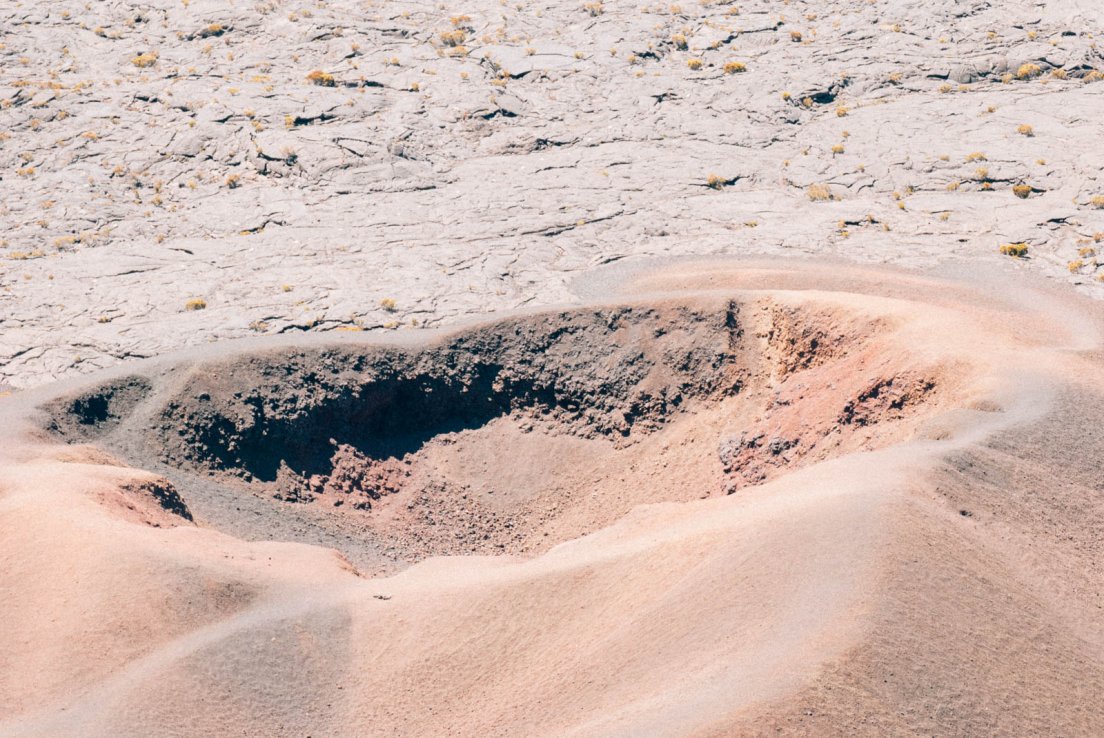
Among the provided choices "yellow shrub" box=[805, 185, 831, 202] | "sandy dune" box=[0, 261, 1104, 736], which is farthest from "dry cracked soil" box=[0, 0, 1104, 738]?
"yellow shrub" box=[805, 185, 831, 202]

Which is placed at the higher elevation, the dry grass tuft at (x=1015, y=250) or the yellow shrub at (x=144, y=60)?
the yellow shrub at (x=144, y=60)

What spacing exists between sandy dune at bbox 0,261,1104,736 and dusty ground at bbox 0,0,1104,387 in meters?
7.10

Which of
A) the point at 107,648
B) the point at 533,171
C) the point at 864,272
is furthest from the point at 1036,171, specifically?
the point at 107,648

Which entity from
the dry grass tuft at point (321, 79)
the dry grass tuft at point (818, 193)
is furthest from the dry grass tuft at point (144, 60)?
the dry grass tuft at point (818, 193)

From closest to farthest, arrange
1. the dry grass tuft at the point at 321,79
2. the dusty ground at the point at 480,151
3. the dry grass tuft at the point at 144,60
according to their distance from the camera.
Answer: the dusty ground at the point at 480,151, the dry grass tuft at the point at 321,79, the dry grass tuft at the point at 144,60

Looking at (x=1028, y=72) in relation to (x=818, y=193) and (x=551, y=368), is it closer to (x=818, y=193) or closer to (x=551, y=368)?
(x=818, y=193)

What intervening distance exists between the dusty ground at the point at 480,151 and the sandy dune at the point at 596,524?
23.3ft

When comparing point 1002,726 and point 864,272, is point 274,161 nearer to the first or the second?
point 864,272

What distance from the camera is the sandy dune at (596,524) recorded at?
19.2 meters

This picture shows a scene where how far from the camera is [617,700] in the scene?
19688mm

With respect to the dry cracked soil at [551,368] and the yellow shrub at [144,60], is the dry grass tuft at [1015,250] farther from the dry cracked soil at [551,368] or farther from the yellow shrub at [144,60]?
the yellow shrub at [144,60]

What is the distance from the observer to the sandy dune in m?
19.2

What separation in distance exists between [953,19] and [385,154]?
39.3 metres

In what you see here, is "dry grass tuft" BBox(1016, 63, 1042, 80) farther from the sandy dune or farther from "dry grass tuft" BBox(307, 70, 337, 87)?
"dry grass tuft" BBox(307, 70, 337, 87)
